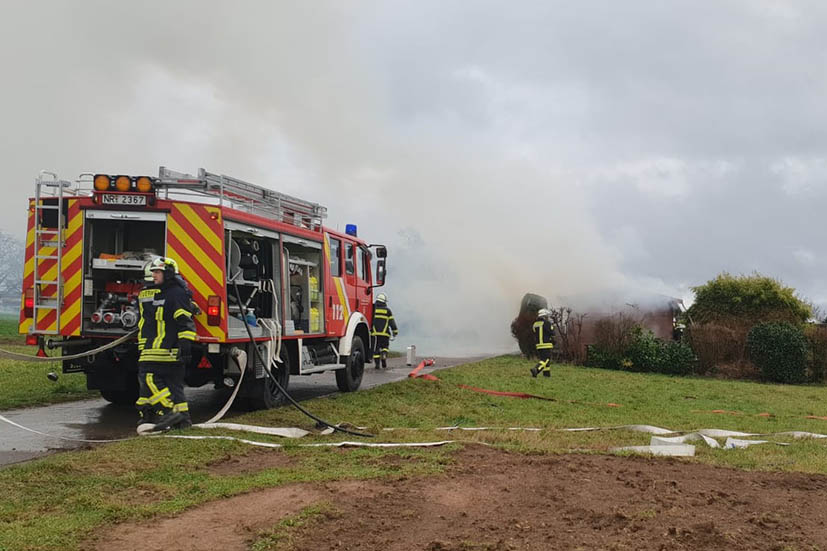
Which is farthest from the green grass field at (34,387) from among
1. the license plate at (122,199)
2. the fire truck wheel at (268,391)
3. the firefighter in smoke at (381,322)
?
the firefighter in smoke at (381,322)

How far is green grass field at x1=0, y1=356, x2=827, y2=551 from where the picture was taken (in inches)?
188

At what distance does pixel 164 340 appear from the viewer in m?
7.88

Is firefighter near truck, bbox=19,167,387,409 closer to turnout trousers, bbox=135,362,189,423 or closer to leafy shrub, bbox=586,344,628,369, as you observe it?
turnout trousers, bbox=135,362,189,423

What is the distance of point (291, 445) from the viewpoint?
23.1 feet

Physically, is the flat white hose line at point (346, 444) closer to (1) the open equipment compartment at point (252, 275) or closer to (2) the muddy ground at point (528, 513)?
(2) the muddy ground at point (528, 513)

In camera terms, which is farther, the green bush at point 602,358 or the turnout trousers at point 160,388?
the green bush at point 602,358

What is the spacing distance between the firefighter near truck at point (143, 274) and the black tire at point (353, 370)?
6.09 ft

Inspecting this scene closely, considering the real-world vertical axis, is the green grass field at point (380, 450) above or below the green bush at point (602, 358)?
below

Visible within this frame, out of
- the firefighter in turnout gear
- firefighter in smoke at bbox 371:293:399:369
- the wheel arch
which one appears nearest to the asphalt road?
the wheel arch

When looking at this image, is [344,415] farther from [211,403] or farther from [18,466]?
A: [18,466]

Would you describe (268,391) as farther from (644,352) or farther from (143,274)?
(644,352)

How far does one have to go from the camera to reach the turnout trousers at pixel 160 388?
7.92 m

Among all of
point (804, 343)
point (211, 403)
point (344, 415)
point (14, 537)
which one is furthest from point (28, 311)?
point (804, 343)

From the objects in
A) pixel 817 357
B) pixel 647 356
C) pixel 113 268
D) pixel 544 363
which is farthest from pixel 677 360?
pixel 113 268
